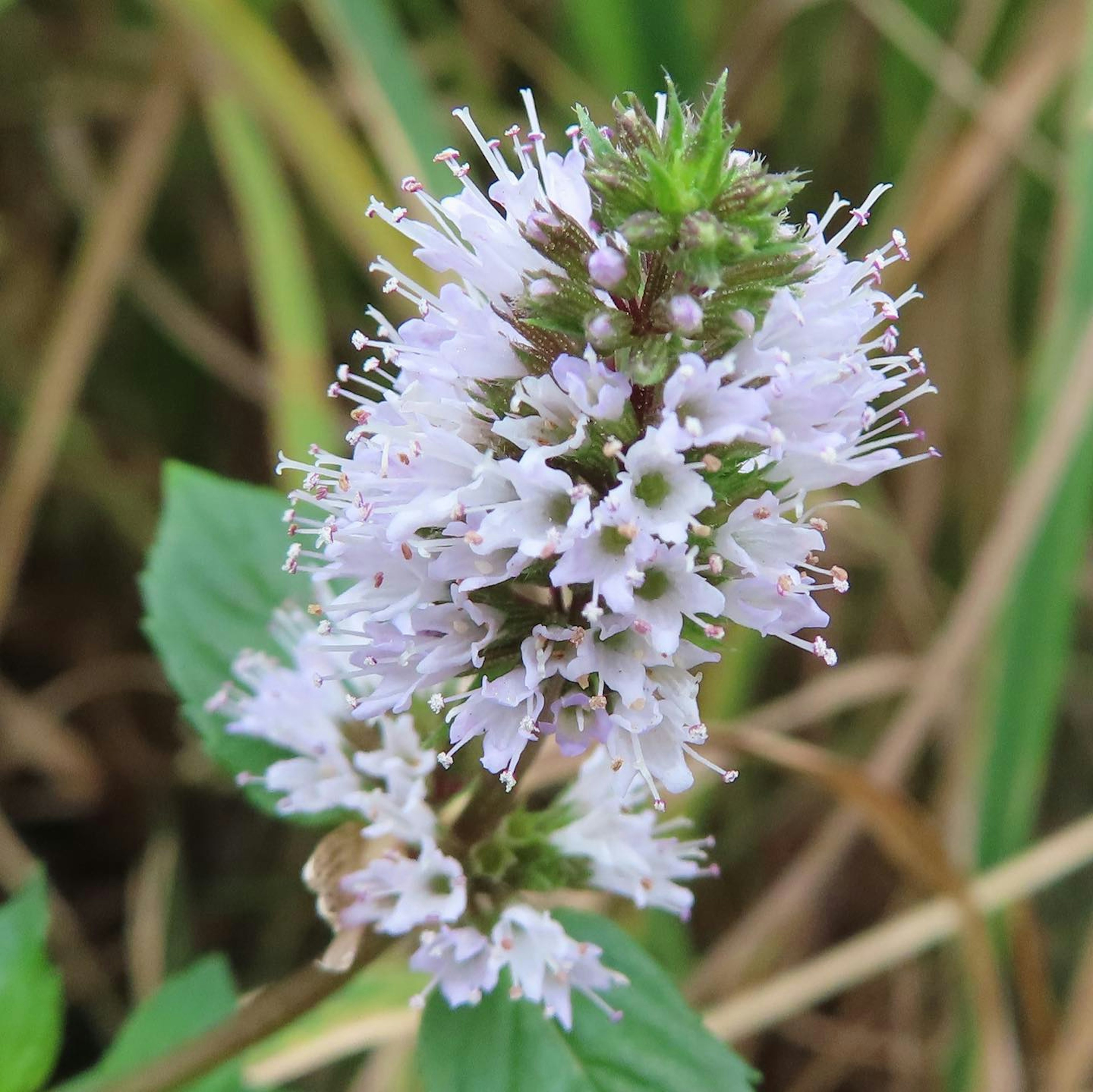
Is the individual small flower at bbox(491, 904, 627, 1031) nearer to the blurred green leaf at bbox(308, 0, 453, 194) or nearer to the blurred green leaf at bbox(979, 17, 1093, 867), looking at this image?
the blurred green leaf at bbox(979, 17, 1093, 867)

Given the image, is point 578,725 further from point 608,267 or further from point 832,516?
point 832,516

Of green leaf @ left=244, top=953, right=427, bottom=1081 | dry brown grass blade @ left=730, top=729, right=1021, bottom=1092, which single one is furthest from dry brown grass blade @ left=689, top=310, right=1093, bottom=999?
green leaf @ left=244, top=953, right=427, bottom=1081

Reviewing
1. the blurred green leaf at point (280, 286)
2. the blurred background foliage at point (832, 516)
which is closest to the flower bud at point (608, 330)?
the blurred background foliage at point (832, 516)

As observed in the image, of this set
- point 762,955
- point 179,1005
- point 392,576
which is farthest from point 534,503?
point 762,955

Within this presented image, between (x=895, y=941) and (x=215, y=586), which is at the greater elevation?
(x=215, y=586)

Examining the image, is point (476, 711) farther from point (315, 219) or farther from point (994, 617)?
point (315, 219)

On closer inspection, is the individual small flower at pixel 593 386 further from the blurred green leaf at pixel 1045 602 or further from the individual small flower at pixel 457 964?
the blurred green leaf at pixel 1045 602

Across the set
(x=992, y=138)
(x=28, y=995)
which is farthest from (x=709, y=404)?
(x=992, y=138)
